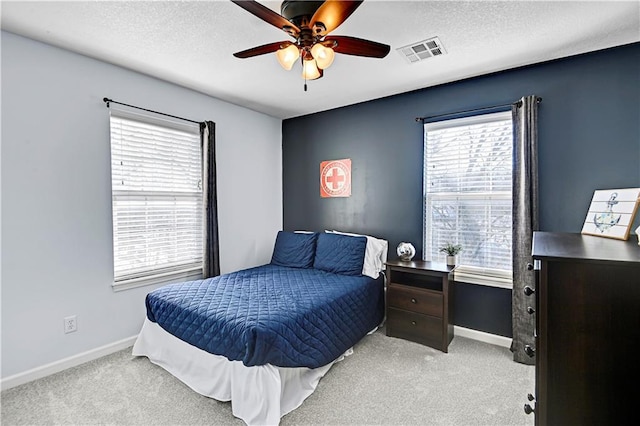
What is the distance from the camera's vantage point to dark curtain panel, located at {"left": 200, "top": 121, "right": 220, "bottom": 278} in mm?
3201

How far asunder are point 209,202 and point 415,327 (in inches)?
93.4

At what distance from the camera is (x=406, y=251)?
3.09 metres

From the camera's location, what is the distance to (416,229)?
10.7ft

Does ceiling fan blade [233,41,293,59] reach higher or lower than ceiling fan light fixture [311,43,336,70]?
higher

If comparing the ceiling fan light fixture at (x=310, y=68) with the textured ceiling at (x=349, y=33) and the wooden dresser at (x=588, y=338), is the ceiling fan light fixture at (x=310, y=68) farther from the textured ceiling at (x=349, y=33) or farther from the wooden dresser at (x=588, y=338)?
the wooden dresser at (x=588, y=338)

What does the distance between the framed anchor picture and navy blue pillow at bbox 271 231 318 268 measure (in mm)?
2386

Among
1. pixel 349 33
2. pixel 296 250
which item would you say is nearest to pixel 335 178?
pixel 296 250

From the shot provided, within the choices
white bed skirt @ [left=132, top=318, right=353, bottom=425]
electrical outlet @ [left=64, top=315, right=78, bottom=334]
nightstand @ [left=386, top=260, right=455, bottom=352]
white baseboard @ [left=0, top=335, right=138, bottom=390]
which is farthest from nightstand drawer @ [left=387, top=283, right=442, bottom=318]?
electrical outlet @ [left=64, top=315, right=78, bottom=334]

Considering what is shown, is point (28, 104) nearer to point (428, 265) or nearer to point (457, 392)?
point (428, 265)

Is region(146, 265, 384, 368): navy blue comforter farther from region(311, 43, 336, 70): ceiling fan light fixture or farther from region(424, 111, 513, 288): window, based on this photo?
region(311, 43, 336, 70): ceiling fan light fixture

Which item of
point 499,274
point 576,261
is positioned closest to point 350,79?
point 499,274

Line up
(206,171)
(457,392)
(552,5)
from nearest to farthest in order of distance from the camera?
1. (552,5)
2. (457,392)
3. (206,171)

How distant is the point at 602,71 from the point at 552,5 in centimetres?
97

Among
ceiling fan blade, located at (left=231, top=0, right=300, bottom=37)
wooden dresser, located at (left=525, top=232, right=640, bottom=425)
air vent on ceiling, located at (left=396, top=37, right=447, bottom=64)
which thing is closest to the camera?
wooden dresser, located at (left=525, top=232, right=640, bottom=425)
